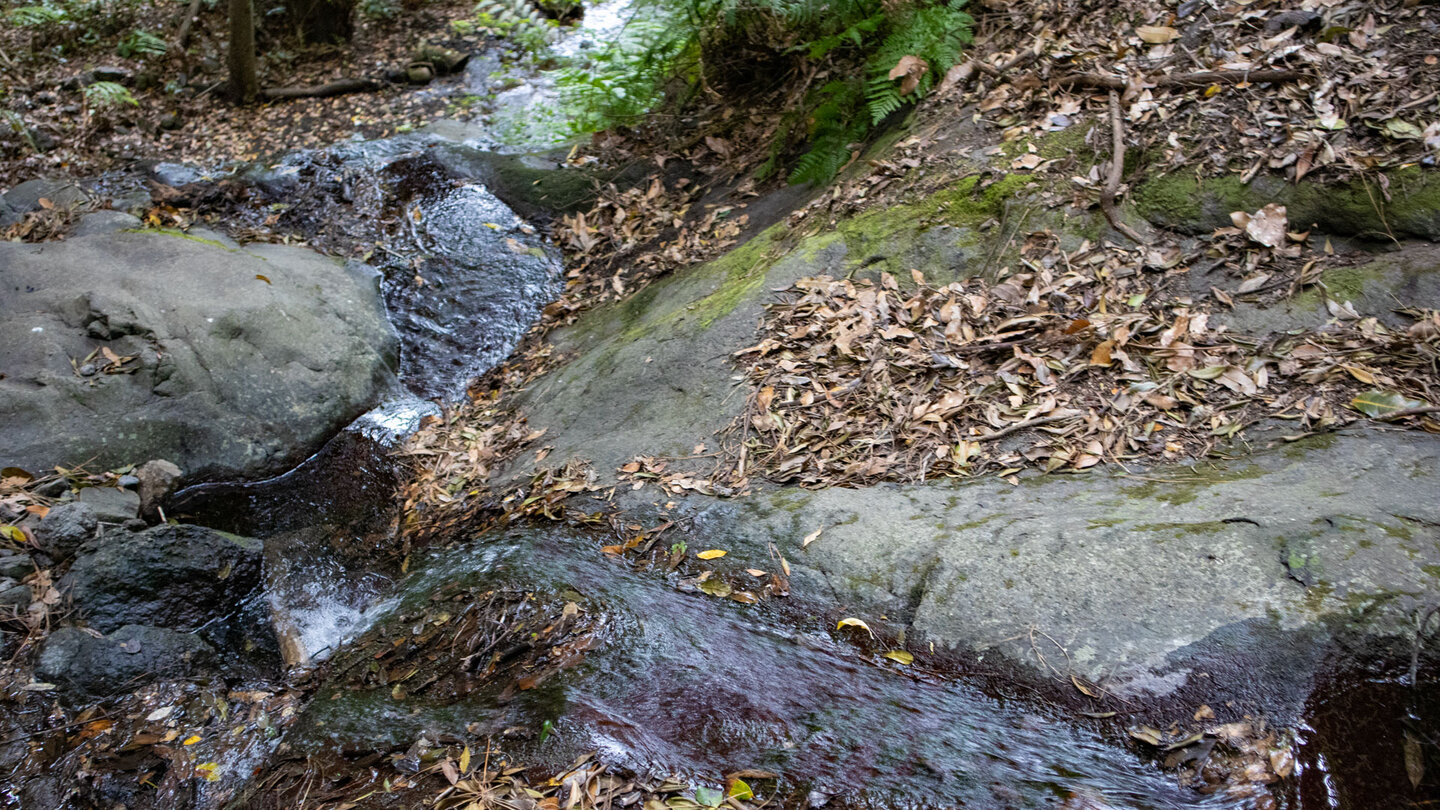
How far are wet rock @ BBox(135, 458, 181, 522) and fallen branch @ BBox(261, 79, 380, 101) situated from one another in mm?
6233

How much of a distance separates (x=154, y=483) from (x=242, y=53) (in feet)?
21.2

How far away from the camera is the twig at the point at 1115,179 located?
401cm

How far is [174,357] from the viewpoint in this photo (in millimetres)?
5074

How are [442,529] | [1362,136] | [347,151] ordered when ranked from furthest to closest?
[347,151] → [442,529] → [1362,136]

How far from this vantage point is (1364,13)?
396cm

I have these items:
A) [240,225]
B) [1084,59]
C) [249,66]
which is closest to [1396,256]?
[1084,59]

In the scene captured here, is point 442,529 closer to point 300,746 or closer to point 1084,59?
point 300,746

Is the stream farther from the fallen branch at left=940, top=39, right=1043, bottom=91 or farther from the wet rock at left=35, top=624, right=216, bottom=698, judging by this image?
the fallen branch at left=940, top=39, right=1043, bottom=91

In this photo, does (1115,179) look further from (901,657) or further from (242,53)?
(242,53)

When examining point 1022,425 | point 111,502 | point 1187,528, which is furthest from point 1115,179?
point 111,502

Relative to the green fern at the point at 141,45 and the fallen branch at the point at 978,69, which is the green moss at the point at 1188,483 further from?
the green fern at the point at 141,45

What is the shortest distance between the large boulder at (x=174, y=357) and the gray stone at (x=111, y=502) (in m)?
0.28

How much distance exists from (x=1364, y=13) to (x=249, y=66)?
10136mm

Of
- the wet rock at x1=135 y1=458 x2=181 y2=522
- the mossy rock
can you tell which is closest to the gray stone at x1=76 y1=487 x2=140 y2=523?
the wet rock at x1=135 y1=458 x2=181 y2=522
